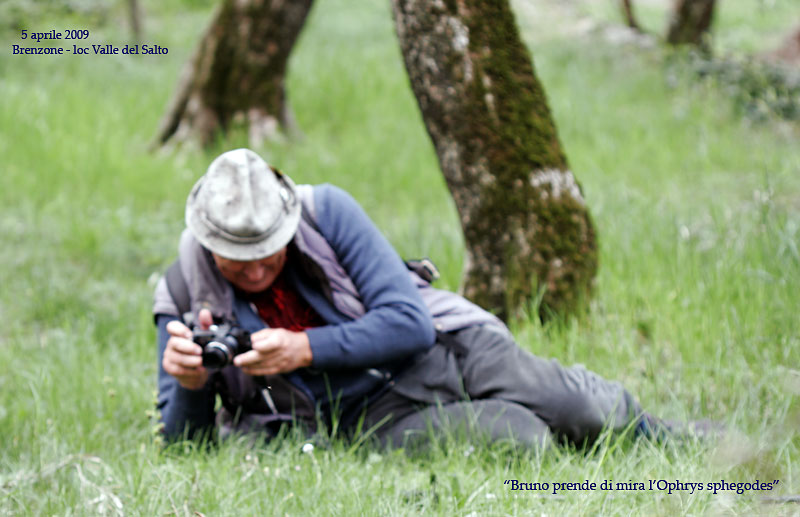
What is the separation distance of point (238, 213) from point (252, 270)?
9.0 inches

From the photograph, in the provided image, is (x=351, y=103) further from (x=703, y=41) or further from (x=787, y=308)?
(x=787, y=308)

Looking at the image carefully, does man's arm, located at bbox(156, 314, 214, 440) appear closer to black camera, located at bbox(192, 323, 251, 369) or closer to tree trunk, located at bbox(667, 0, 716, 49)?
black camera, located at bbox(192, 323, 251, 369)

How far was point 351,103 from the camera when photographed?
8.60 m

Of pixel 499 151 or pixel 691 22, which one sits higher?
pixel 691 22

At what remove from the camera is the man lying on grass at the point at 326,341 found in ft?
9.31

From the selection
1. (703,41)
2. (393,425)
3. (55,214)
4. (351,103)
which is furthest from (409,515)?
(703,41)

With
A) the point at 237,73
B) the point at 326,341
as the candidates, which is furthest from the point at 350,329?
the point at 237,73

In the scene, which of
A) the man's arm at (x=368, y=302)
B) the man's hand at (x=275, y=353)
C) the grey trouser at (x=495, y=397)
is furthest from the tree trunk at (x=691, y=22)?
the man's hand at (x=275, y=353)

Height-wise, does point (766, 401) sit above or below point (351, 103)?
below

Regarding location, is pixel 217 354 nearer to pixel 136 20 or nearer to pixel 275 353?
pixel 275 353

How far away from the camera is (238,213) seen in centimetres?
279

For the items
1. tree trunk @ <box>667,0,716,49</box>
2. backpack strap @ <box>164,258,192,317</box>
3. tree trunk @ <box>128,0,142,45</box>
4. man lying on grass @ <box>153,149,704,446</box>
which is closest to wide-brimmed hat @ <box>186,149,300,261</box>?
man lying on grass @ <box>153,149,704,446</box>

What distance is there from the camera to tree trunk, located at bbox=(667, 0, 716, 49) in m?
10.8

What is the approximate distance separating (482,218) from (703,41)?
24.9 ft
